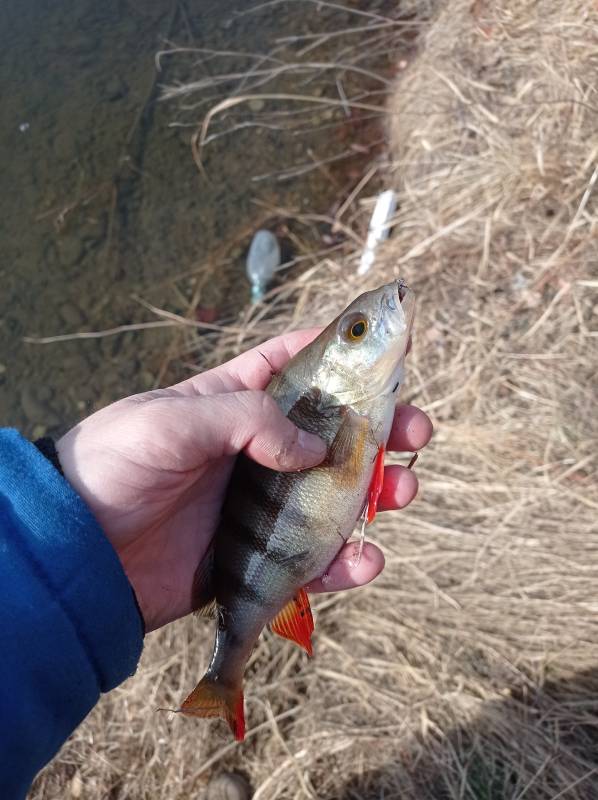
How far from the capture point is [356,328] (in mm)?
2414

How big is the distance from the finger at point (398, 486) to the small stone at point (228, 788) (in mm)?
1721

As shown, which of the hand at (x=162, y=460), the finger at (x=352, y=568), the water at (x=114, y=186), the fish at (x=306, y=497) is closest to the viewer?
the hand at (x=162, y=460)

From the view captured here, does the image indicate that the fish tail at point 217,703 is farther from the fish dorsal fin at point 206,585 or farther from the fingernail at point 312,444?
the fingernail at point 312,444

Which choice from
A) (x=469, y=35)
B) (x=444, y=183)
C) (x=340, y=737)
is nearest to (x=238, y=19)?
(x=469, y=35)

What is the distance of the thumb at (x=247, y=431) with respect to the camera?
226 centimetres

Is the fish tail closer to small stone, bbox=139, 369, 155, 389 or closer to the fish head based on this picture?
the fish head

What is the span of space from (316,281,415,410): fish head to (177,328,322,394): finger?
53 cm

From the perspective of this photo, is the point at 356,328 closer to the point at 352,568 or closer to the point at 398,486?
the point at 398,486

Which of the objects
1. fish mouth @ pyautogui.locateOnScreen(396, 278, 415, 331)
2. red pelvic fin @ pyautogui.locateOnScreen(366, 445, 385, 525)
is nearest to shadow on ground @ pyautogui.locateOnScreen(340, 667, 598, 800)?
red pelvic fin @ pyautogui.locateOnScreen(366, 445, 385, 525)

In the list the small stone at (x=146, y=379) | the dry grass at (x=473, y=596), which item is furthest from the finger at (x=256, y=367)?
the small stone at (x=146, y=379)

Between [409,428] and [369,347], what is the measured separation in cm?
54

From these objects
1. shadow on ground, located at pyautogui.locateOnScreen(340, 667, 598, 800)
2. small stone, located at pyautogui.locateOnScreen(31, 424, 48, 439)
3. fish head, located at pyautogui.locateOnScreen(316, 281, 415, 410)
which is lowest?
shadow on ground, located at pyautogui.locateOnScreen(340, 667, 598, 800)

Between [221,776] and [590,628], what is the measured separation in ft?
6.43

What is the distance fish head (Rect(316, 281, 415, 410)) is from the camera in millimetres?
2391
